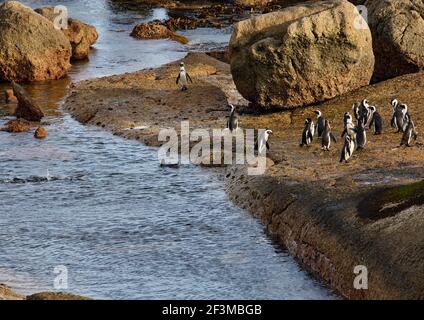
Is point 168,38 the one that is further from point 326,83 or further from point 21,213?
point 21,213

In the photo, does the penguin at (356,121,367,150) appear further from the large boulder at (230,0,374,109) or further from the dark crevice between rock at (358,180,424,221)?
the dark crevice between rock at (358,180,424,221)

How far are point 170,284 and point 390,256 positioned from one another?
201 inches

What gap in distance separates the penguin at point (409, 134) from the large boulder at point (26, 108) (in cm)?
1619

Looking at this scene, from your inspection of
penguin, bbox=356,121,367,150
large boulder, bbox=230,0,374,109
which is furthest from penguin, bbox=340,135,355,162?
large boulder, bbox=230,0,374,109

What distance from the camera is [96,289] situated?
914 inches

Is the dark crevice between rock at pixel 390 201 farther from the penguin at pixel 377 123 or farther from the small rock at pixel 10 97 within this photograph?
the small rock at pixel 10 97

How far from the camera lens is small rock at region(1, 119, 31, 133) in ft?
128

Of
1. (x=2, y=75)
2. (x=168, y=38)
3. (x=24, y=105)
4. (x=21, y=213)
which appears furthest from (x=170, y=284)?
(x=168, y=38)

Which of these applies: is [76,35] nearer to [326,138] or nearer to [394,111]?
[394,111]

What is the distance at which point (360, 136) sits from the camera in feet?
100

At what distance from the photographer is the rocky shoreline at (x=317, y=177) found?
881 inches

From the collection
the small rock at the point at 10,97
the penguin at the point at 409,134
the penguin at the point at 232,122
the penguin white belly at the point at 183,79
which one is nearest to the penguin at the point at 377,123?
the penguin at the point at 409,134

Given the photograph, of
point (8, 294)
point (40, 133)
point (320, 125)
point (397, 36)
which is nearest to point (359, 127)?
point (320, 125)

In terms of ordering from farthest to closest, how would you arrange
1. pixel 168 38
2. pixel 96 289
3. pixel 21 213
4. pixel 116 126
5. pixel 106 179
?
1. pixel 168 38
2. pixel 116 126
3. pixel 106 179
4. pixel 21 213
5. pixel 96 289
